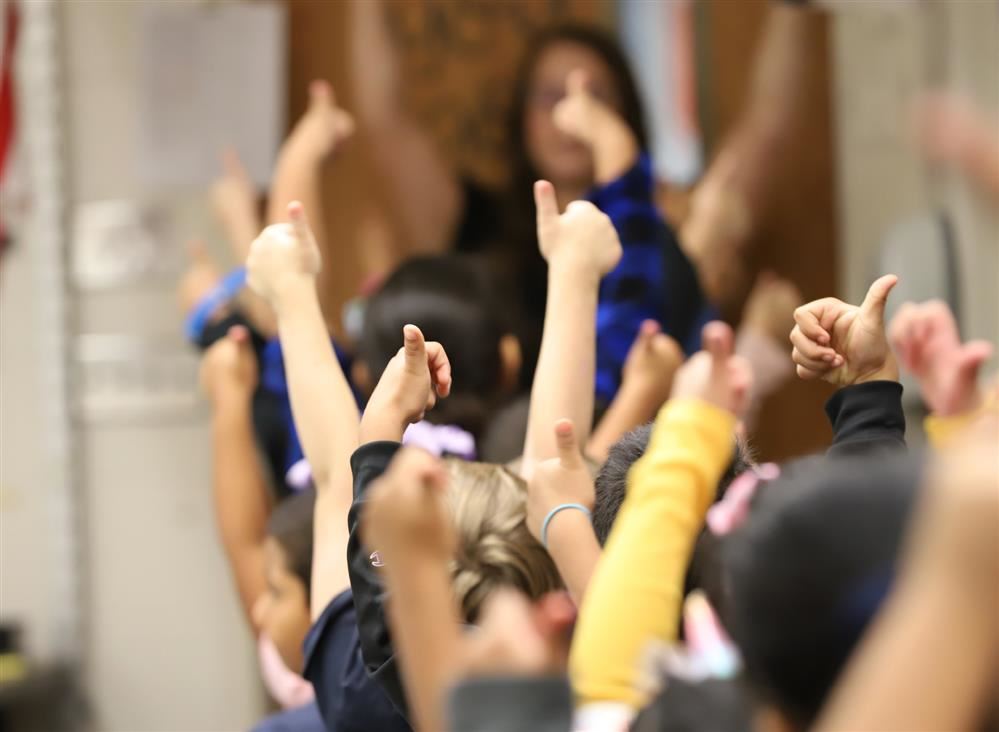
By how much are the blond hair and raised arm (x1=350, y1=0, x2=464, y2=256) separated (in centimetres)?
86

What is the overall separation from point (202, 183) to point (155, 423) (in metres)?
0.33

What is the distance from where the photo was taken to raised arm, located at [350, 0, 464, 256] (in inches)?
65.9

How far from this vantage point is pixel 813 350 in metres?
0.79

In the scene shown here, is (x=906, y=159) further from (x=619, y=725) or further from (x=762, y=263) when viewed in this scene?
(x=619, y=725)

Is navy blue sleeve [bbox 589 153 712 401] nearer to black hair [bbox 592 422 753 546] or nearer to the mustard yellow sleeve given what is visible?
black hair [bbox 592 422 753 546]

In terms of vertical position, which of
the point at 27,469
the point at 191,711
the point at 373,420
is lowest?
the point at 191,711

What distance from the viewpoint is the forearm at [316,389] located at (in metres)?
0.87

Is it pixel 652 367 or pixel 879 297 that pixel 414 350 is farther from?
pixel 652 367

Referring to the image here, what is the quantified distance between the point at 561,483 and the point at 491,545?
7 cm

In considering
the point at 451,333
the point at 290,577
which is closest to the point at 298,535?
the point at 290,577

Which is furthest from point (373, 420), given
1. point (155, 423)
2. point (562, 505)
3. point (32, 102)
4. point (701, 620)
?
point (32, 102)

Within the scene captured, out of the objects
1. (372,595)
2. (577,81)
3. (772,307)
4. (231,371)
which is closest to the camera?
(372,595)

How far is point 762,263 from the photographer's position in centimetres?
170

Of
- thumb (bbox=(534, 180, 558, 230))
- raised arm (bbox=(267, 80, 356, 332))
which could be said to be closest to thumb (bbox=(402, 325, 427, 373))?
thumb (bbox=(534, 180, 558, 230))
